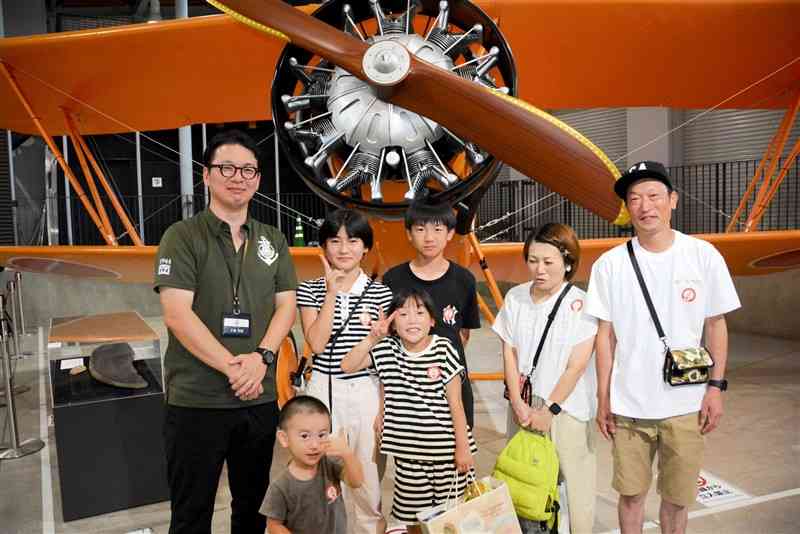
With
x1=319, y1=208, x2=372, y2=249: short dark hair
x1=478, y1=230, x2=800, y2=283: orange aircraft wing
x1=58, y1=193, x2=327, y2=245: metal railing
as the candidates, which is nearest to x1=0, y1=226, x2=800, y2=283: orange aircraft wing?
x1=478, y1=230, x2=800, y2=283: orange aircraft wing

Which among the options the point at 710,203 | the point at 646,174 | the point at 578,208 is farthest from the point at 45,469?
the point at 578,208

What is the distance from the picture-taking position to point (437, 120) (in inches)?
102

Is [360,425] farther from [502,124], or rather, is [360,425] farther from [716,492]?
[716,492]

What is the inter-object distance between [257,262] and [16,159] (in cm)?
1154

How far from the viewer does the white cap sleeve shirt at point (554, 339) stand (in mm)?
2119

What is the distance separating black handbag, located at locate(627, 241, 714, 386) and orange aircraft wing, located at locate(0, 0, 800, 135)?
2.21 meters

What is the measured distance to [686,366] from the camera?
1.89 metres

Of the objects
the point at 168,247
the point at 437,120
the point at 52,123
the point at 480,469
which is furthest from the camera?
the point at 52,123

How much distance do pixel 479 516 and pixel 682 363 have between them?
0.78 meters

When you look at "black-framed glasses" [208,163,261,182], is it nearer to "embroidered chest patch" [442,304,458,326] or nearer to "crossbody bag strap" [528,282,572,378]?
"embroidered chest patch" [442,304,458,326]

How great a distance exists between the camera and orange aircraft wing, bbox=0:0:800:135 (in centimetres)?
372

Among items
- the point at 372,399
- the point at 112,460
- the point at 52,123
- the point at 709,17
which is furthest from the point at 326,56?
the point at 52,123

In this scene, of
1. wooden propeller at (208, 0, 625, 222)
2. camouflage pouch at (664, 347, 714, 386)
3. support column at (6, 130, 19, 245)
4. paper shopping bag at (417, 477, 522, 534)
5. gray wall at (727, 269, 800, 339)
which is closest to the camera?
paper shopping bag at (417, 477, 522, 534)

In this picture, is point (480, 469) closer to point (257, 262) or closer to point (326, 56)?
point (257, 262)
